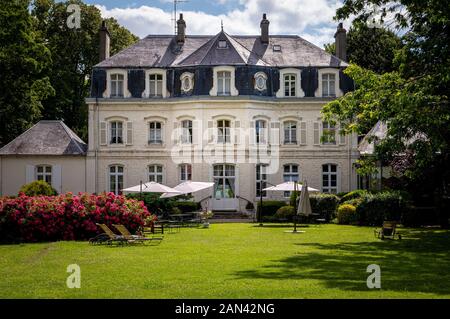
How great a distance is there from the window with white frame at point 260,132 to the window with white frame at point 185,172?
3740mm

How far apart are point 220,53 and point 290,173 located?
284 inches

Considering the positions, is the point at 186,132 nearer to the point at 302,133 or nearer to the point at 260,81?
the point at 260,81

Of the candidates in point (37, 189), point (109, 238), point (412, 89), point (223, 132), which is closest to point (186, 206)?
point (223, 132)

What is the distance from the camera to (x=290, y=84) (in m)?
36.2

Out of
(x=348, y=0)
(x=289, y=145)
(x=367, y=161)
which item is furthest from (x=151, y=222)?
(x=289, y=145)

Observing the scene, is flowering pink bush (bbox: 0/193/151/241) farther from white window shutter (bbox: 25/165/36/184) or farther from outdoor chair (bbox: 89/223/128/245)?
white window shutter (bbox: 25/165/36/184)

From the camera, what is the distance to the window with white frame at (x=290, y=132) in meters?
36.3

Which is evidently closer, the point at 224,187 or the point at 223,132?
the point at 223,132

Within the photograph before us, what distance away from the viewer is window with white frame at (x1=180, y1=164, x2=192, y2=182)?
117 feet

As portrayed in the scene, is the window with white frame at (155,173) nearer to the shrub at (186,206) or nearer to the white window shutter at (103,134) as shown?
the white window shutter at (103,134)

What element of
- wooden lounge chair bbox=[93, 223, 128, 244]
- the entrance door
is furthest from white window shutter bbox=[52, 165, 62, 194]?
wooden lounge chair bbox=[93, 223, 128, 244]

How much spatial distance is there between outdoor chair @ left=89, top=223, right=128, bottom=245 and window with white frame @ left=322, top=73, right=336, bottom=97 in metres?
18.5

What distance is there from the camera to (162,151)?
118 feet
